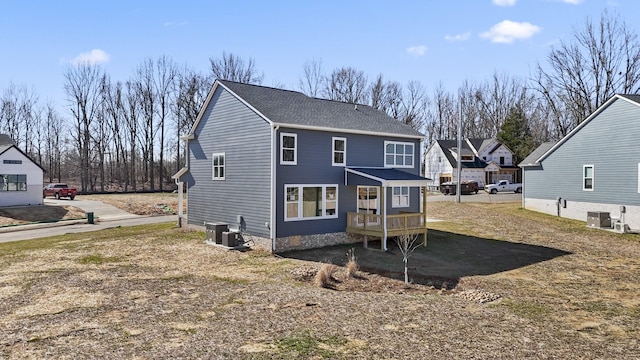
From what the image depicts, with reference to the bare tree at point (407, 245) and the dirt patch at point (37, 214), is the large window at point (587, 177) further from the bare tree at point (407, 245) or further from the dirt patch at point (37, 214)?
the dirt patch at point (37, 214)

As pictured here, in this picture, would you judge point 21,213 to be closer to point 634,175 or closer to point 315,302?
point 315,302

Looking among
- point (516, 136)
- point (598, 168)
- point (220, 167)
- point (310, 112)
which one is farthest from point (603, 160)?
point (516, 136)

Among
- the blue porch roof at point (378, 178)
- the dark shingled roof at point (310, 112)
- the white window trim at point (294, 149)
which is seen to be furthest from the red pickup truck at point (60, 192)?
the blue porch roof at point (378, 178)

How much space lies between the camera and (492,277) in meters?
13.8

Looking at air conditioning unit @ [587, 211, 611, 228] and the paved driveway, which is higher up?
the paved driveway

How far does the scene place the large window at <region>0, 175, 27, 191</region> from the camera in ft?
112

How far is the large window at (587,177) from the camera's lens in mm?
25500

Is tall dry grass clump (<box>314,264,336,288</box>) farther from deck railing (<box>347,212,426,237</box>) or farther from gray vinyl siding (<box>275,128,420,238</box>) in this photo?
deck railing (<box>347,212,426,237</box>)

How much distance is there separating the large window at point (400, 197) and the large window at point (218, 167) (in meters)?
8.51

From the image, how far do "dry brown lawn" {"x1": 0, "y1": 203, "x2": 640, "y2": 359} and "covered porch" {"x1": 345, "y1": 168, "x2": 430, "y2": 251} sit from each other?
1360 mm

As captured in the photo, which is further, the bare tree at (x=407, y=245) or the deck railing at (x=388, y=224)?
the deck railing at (x=388, y=224)

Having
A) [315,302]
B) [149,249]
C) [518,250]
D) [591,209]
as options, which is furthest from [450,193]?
[315,302]

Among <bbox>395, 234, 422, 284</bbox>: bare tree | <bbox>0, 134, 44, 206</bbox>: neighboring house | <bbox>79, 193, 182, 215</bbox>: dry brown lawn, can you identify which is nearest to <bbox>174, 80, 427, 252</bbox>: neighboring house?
<bbox>395, 234, 422, 284</bbox>: bare tree

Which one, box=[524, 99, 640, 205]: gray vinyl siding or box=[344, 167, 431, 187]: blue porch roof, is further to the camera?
box=[524, 99, 640, 205]: gray vinyl siding
